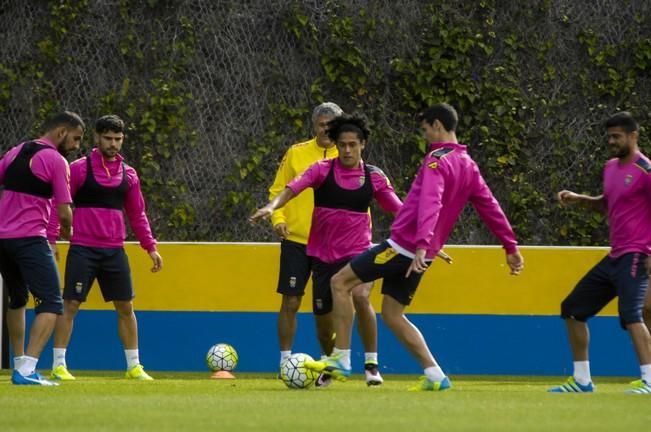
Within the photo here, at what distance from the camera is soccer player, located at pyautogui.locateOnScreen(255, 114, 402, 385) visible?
35.5 feet

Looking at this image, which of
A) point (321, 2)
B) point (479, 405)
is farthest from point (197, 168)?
point (479, 405)

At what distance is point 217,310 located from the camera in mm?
13312

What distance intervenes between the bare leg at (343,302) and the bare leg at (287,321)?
62.2 inches

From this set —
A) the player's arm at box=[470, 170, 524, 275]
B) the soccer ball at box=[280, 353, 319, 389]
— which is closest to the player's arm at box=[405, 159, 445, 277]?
the player's arm at box=[470, 170, 524, 275]

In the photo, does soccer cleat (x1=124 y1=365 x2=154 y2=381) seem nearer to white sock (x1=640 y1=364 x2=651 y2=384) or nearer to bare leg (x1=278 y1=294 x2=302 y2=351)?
bare leg (x1=278 y1=294 x2=302 y2=351)

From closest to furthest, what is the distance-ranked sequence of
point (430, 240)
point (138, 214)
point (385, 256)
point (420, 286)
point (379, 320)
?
point (430, 240)
point (385, 256)
point (138, 214)
point (420, 286)
point (379, 320)

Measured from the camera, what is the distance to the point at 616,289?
1014 cm

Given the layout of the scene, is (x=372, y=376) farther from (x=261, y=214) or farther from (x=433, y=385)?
(x=261, y=214)

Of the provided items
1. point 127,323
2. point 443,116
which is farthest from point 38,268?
point 443,116

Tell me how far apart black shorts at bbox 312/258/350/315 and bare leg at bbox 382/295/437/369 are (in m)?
1.22

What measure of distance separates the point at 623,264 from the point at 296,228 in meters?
3.00

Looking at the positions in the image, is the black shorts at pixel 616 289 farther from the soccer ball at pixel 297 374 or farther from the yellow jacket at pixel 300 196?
the yellow jacket at pixel 300 196

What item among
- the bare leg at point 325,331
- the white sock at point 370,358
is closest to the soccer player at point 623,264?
the white sock at point 370,358

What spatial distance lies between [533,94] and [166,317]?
16.1 feet
